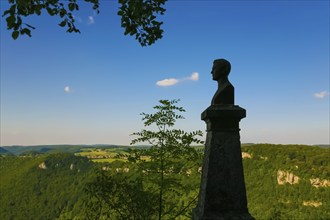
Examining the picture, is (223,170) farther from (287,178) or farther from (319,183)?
(287,178)

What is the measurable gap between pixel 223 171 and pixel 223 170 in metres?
0.01

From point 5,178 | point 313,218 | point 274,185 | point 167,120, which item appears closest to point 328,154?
point 274,185

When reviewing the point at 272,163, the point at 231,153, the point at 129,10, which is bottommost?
the point at 272,163

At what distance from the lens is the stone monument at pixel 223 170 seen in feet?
14.1

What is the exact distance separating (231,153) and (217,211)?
0.83m

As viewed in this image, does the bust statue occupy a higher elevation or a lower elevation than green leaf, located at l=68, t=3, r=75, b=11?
lower

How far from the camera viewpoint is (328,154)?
10375cm

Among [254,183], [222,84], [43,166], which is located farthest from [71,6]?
[43,166]

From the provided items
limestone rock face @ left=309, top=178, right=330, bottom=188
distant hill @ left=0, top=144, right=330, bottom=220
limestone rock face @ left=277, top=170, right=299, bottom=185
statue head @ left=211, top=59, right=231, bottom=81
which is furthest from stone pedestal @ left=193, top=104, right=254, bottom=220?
limestone rock face @ left=277, top=170, right=299, bottom=185

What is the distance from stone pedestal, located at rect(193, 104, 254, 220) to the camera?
430 cm

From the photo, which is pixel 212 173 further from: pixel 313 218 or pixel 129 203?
pixel 313 218

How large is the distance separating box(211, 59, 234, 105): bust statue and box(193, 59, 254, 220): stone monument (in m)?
0.13

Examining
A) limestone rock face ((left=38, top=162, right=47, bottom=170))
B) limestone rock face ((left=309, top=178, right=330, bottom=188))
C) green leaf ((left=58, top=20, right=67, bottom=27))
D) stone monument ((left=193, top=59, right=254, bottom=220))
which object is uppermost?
green leaf ((left=58, top=20, right=67, bottom=27))

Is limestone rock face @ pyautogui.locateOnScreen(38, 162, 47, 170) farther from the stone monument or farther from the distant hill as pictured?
the stone monument
